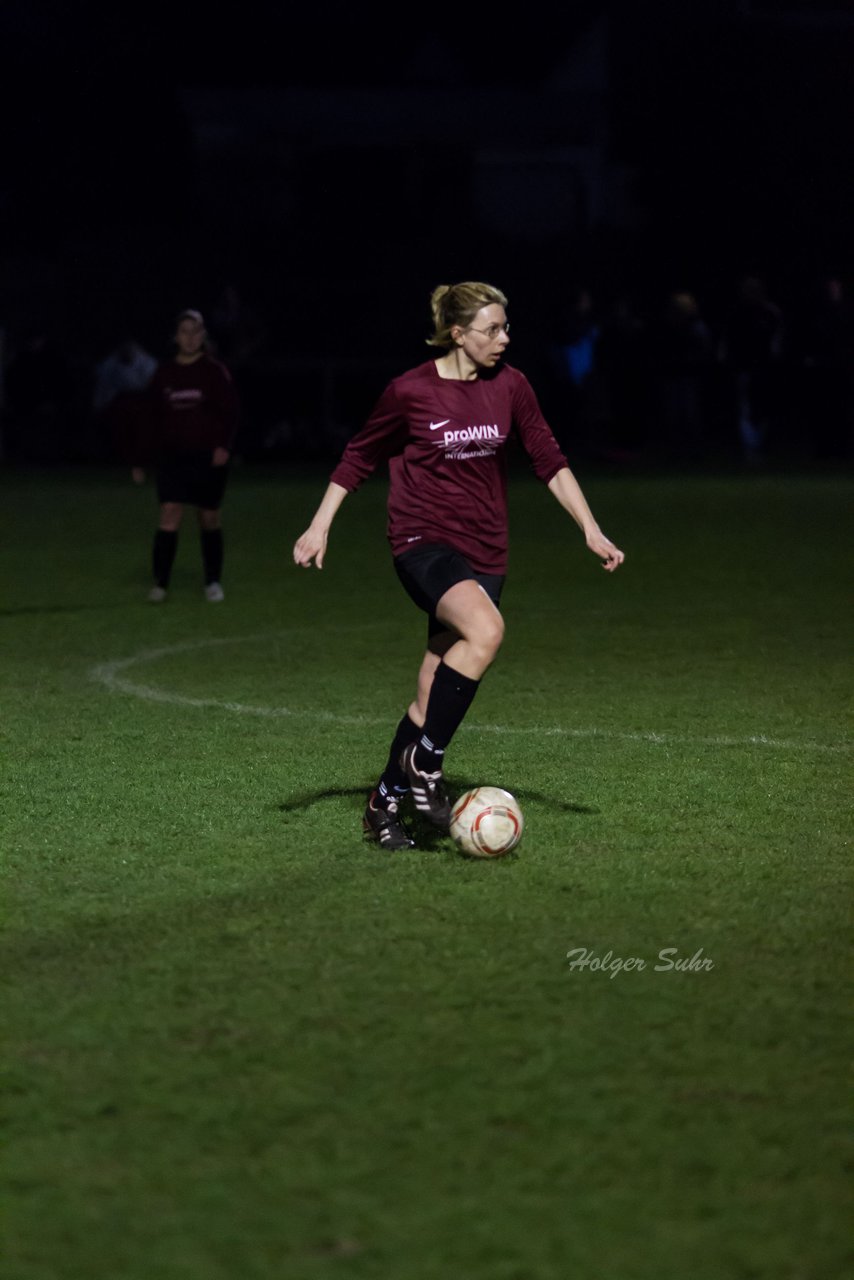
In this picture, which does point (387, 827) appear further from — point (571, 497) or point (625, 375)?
point (625, 375)

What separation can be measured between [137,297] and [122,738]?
95.6 feet

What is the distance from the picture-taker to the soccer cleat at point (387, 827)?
6938mm

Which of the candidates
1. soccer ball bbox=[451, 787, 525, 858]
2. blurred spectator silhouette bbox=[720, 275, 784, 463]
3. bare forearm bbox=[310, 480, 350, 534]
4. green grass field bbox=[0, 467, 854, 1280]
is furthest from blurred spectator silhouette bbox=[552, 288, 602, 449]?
soccer ball bbox=[451, 787, 525, 858]

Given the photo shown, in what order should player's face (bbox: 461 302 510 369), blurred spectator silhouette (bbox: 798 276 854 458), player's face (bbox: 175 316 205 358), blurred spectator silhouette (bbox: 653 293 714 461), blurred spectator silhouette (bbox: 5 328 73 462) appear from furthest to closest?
1. blurred spectator silhouette (bbox: 653 293 714 461)
2. blurred spectator silhouette (bbox: 5 328 73 462)
3. blurred spectator silhouette (bbox: 798 276 854 458)
4. player's face (bbox: 175 316 205 358)
5. player's face (bbox: 461 302 510 369)

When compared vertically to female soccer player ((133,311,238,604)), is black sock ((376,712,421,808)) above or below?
below

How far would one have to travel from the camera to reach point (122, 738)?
29.9ft

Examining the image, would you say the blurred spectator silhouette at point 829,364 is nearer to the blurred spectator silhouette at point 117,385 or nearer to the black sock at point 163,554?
the blurred spectator silhouette at point 117,385

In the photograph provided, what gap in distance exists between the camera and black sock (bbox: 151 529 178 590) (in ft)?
47.2

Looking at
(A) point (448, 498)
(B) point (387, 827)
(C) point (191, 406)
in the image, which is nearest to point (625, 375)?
(C) point (191, 406)

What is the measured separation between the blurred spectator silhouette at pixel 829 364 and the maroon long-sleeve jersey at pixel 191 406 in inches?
576

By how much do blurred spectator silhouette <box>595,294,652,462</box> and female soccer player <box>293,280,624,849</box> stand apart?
2070cm

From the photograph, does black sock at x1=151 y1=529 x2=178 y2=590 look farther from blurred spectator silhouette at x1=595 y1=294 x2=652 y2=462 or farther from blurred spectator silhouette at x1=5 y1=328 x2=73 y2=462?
blurred spectator silhouette at x1=5 y1=328 x2=73 y2=462

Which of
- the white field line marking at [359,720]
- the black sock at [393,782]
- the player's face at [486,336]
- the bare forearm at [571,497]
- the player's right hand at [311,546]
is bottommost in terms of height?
the white field line marking at [359,720]

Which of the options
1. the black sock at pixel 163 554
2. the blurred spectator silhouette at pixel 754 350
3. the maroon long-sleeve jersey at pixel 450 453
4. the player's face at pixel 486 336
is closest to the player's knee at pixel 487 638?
the maroon long-sleeve jersey at pixel 450 453
